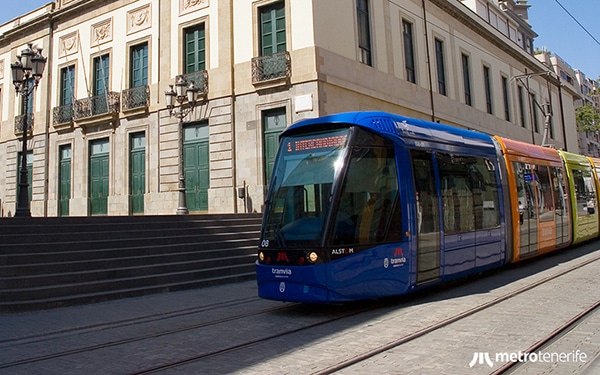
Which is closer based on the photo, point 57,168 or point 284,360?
point 284,360

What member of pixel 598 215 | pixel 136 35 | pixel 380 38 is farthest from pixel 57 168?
pixel 598 215

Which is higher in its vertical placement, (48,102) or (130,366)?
(48,102)

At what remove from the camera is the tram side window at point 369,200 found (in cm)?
745

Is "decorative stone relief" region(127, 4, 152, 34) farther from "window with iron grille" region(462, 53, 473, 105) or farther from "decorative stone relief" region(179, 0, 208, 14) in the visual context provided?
"window with iron grille" region(462, 53, 473, 105)

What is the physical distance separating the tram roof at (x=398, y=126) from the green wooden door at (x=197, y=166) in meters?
13.7

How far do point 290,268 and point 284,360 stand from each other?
2.24m

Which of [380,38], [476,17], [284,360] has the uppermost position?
[476,17]

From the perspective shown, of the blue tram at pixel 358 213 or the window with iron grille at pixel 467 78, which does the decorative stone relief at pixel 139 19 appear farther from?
the blue tram at pixel 358 213

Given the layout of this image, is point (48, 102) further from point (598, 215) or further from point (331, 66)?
point (598, 215)

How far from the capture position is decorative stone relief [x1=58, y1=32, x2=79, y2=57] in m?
27.6

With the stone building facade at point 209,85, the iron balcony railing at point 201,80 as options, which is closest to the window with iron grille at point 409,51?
the stone building facade at point 209,85

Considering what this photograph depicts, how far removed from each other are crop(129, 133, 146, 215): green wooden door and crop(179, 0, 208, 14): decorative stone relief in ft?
20.1

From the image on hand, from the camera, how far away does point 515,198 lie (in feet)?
38.6

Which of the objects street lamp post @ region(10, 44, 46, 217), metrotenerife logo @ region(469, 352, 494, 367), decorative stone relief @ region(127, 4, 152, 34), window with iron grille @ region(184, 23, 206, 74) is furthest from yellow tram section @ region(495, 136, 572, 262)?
decorative stone relief @ region(127, 4, 152, 34)
